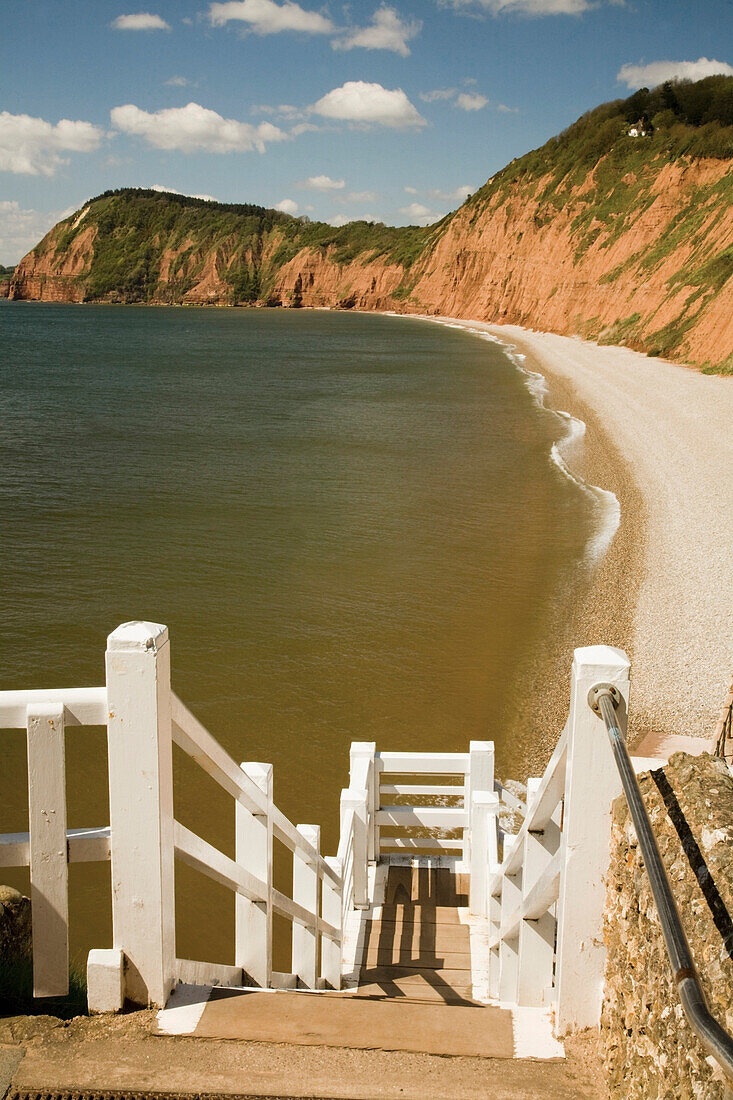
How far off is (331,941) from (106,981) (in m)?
2.20

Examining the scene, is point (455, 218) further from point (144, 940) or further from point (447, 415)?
point (144, 940)

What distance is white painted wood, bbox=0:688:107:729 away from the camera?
7.48ft

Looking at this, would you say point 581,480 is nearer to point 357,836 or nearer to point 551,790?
point 357,836

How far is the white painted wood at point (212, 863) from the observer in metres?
2.53

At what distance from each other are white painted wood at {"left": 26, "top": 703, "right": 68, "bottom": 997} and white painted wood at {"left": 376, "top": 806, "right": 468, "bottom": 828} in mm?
3679

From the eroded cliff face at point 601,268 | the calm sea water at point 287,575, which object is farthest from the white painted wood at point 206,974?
the eroded cliff face at point 601,268

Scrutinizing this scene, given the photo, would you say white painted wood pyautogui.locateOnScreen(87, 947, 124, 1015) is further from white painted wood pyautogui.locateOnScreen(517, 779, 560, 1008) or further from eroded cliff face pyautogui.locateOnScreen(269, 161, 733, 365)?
eroded cliff face pyautogui.locateOnScreen(269, 161, 733, 365)

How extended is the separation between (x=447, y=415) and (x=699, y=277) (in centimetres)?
1960

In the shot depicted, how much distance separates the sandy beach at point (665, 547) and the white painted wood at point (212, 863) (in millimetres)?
6726

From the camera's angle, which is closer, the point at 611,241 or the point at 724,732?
the point at 724,732

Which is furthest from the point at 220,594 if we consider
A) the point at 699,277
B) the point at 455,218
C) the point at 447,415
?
the point at 455,218

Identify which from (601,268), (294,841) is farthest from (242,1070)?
(601,268)

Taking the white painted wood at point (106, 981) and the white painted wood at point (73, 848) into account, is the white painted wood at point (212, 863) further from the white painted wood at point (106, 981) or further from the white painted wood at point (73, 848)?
the white painted wood at point (106, 981)

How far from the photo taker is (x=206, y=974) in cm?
281
